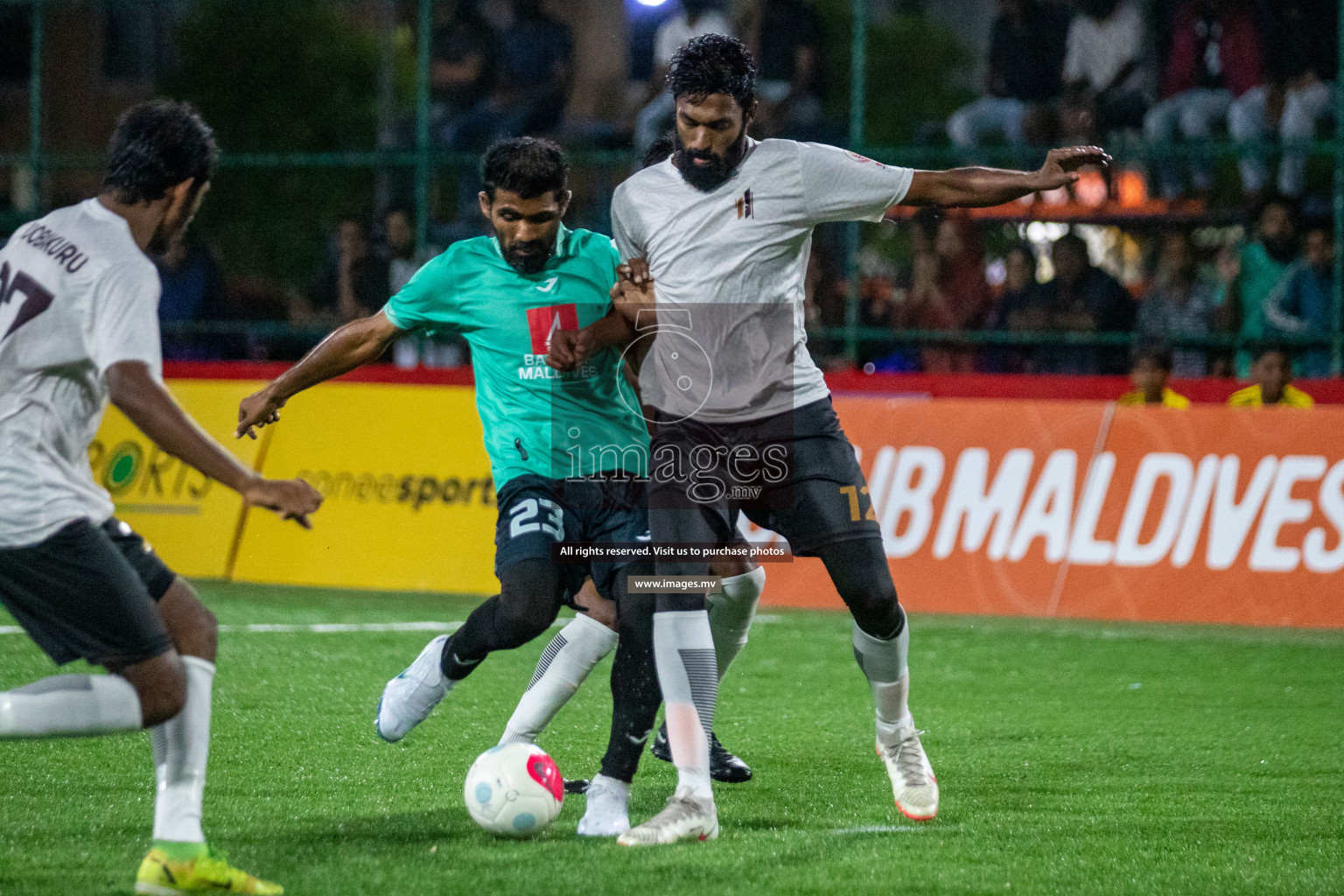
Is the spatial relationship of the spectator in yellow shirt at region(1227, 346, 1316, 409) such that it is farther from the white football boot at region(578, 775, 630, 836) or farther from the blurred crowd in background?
the white football boot at region(578, 775, 630, 836)

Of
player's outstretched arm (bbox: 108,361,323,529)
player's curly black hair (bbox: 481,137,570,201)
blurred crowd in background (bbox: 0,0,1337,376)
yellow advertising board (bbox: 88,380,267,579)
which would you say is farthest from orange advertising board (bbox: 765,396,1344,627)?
player's outstretched arm (bbox: 108,361,323,529)

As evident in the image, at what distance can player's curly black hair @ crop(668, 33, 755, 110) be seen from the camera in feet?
16.7

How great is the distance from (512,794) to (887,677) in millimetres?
1273

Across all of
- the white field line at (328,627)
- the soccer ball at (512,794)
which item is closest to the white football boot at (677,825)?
the soccer ball at (512,794)

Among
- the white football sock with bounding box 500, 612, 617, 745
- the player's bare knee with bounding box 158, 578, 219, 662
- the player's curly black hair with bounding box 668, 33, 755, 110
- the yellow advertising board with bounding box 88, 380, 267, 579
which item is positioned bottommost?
the yellow advertising board with bounding box 88, 380, 267, 579

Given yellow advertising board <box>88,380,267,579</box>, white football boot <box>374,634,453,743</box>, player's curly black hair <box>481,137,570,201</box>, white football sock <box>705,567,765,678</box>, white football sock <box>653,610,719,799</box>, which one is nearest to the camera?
white football sock <box>653,610,719,799</box>

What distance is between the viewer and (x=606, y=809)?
505 centimetres

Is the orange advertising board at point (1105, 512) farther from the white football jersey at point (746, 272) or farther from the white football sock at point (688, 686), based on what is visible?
the white football sock at point (688, 686)

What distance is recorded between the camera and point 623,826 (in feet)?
16.5

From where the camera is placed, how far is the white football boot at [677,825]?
481 centimetres

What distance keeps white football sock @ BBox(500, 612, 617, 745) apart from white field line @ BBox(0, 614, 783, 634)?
4011mm

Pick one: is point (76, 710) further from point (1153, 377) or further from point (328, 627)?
point (1153, 377)

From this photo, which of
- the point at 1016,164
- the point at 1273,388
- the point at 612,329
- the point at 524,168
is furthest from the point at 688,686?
the point at 1016,164

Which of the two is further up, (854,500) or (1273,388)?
(854,500)
